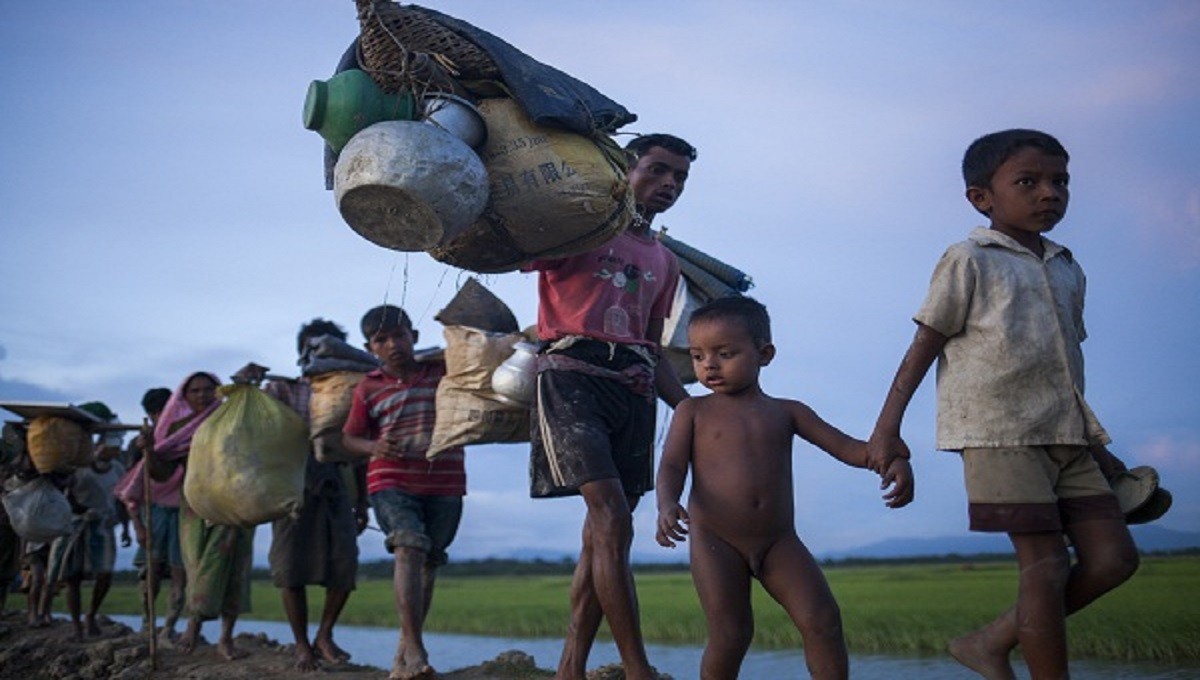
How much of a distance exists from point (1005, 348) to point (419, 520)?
2944 mm

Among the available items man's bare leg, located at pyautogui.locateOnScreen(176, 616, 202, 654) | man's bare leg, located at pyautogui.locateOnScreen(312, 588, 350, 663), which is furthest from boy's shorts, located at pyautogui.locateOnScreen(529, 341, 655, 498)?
man's bare leg, located at pyautogui.locateOnScreen(176, 616, 202, 654)

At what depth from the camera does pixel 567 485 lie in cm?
393

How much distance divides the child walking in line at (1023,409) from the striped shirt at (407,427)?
8.25 ft

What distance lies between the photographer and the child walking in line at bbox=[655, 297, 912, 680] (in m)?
3.23

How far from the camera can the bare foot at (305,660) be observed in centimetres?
618

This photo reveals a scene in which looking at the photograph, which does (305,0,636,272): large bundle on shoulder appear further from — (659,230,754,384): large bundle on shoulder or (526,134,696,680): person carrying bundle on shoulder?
(659,230,754,384): large bundle on shoulder

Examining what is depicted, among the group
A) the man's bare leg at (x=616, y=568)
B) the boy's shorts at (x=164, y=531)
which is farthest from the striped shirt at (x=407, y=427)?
the boy's shorts at (x=164, y=531)

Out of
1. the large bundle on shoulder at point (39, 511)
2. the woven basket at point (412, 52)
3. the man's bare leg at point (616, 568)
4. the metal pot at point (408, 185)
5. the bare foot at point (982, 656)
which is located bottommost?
the bare foot at point (982, 656)

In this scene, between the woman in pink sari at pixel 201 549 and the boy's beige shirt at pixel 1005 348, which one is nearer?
the boy's beige shirt at pixel 1005 348

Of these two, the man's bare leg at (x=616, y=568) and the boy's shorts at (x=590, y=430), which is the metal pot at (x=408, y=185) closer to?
the boy's shorts at (x=590, y=430)

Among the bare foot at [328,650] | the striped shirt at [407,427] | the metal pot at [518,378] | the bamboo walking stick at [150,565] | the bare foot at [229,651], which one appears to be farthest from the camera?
the bare foot at [229,651]

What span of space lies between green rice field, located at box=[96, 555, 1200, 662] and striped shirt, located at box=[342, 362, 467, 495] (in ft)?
10.8

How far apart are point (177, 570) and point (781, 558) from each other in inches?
250

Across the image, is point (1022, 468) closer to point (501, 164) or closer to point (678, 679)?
point (501, 164)
